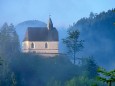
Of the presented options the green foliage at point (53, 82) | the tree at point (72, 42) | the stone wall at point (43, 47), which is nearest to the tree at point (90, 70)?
the green foliage at point (53, 82)

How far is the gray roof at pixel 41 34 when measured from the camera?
66.4m

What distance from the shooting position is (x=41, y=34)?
6712cm

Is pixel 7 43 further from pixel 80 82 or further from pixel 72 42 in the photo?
pixel 72 42

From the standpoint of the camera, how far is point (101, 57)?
416 feet

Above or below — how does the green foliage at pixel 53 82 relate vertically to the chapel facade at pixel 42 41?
below

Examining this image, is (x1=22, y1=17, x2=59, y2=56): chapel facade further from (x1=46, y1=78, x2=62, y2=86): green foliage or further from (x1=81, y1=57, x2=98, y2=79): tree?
(x1=81, y1=57, x2=98, y2=79): tree

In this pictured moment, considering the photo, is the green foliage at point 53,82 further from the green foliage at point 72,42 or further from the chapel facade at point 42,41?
the green foliage at point 72,42

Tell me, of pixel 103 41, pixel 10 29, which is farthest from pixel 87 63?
pixel 103 41

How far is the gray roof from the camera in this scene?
6638cm

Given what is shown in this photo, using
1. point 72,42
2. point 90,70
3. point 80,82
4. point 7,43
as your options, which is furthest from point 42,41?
point 80,82

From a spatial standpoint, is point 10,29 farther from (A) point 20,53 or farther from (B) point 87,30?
(B) point 87,30

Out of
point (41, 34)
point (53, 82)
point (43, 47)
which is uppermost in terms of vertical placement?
point (41, 34)

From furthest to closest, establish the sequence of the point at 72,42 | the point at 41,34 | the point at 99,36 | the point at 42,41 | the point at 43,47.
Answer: the point at 99,36, the point at 72,42, the point at 41,34, the point at 42,41, the point at 43,47

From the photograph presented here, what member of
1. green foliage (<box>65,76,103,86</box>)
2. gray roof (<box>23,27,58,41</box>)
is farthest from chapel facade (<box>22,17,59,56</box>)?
green foliage (<box>65,76,103,86</box>)
